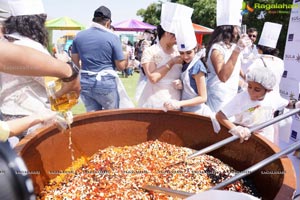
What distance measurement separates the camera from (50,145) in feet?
6.64

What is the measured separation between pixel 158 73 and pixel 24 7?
47.1 inches

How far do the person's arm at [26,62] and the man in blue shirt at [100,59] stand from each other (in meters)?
2.28

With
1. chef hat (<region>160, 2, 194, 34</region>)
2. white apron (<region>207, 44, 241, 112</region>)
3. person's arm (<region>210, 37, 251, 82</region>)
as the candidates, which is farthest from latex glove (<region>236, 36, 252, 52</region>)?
chef hat (<region>160, 2, 194, 34</region>)

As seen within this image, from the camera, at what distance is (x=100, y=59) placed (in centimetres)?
358

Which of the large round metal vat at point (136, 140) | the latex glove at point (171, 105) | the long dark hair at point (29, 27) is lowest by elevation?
the large round metal vat at point (136, 140)

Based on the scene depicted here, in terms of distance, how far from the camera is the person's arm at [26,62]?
1009 mm

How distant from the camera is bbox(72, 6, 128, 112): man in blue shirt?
352cm

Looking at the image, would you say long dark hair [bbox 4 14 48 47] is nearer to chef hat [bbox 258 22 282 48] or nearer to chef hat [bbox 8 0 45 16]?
chef hat [bbox 8 0 45 16]

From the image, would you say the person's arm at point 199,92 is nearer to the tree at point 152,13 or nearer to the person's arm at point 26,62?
the person's arm at point 26,62

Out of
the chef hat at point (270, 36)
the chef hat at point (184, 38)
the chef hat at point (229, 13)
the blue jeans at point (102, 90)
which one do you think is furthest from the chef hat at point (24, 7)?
the chef hat at point (270, 36)

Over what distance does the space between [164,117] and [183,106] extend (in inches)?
7.6

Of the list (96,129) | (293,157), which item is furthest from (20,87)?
(293,157)

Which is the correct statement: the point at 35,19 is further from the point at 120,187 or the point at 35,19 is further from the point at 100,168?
the point at 120,187

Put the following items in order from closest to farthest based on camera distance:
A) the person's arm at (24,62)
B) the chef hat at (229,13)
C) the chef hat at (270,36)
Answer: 1. the person's arm at (24,62)
2. the chef hat at (229,13)
3. the chef hat at (270,36)
